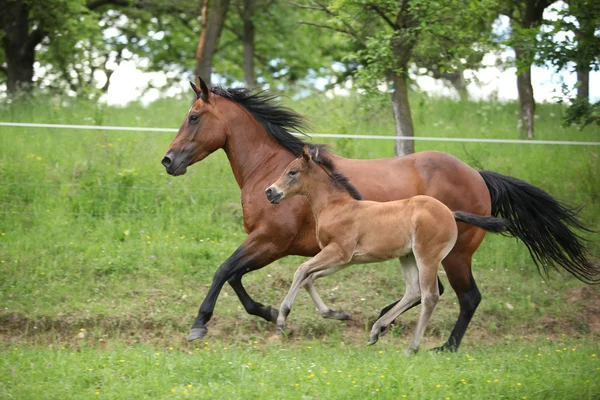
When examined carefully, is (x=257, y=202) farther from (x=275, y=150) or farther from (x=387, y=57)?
(x=387, y=57)

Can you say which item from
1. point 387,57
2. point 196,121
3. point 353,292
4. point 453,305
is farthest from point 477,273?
point 196,121

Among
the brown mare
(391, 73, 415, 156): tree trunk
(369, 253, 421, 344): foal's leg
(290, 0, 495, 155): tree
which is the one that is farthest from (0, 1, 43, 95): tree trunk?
(369, 253, 421, 344): foal's leg

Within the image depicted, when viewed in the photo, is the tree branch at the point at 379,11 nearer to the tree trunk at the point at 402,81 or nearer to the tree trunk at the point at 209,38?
the tree trunk at the point at 402,81

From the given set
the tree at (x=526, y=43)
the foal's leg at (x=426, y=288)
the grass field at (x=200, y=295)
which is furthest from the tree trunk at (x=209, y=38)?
the foal's leg at (x=426, y=288)

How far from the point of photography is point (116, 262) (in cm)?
873

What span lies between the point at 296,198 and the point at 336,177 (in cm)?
54

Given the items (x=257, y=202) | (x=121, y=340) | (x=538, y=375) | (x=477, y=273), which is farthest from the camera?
(x=477, y=273)

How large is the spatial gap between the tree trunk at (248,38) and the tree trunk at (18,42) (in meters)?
4.96

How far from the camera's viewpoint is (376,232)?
612 cm

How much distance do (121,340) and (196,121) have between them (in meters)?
2.45

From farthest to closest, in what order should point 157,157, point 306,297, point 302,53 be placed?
point 302,53, point 157,157, point 306,297

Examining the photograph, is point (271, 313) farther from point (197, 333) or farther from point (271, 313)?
point (197, 333)

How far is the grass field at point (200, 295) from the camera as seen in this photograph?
16.7ft

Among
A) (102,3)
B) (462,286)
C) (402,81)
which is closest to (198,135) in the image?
(462,286)
